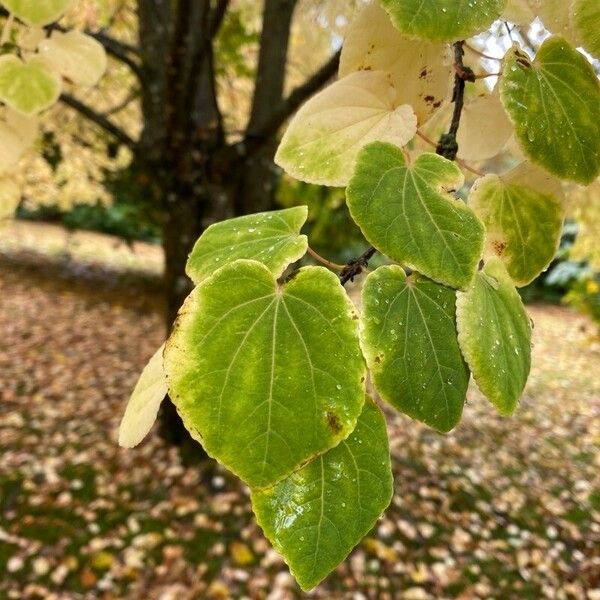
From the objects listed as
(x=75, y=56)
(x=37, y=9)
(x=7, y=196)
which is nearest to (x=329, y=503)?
(x=37, y=9)

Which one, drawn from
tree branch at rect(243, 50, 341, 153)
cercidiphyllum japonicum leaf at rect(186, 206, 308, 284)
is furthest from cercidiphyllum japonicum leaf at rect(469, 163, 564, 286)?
tree branch at rect(243, 50, 341, 153)

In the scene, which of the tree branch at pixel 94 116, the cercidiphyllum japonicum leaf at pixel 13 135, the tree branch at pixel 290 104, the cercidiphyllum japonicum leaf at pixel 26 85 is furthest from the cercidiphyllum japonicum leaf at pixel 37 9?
the tree branch at pixel 94 116

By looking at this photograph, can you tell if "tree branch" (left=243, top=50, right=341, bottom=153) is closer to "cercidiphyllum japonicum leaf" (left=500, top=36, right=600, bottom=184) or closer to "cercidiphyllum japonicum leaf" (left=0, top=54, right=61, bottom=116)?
"cercidiphyllum japonicum leaf" (left=0, top=54, right=61, bottom=116)

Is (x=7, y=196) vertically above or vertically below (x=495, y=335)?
below

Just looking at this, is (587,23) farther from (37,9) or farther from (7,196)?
(7,196)

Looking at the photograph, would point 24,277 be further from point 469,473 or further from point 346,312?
point 346,312

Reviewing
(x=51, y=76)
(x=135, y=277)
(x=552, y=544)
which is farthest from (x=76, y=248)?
(x=51, y=76)
